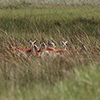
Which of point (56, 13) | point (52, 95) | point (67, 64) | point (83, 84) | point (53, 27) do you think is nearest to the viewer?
point (52, 95)

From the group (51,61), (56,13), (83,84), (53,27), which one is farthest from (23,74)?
(56,13)

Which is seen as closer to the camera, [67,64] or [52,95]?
[52,95]

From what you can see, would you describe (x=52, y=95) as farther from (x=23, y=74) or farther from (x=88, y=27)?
(x=88, y=27)

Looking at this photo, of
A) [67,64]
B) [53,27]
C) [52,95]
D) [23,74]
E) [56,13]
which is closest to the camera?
[52,95]

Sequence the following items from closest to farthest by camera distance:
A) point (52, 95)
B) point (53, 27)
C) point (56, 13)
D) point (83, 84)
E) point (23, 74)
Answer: point (52, 95)
point (83, 84)
point (23, 74)
point (53, 27)
point (56, 13)

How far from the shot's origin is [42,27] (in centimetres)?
1261

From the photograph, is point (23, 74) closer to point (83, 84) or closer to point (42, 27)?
point (83, 84)

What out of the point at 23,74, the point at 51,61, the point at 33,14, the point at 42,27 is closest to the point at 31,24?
the point at 42,27

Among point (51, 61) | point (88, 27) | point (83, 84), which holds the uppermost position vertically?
point (83, 84)

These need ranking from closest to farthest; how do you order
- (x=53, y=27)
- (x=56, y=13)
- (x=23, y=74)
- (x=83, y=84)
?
(x=83, y=84)
(x=23, y=74)
(x=53, y=27)
(x=56, y=13)

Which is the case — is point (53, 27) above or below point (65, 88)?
below

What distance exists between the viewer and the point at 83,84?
3.66 meters

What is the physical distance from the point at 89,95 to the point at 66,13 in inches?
432

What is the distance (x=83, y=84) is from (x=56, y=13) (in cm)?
1062
